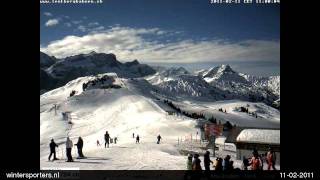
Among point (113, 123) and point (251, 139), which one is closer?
point (251, 139)

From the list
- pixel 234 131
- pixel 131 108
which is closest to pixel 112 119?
pixel 131 108

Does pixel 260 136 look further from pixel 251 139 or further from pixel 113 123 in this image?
pixel 113 123
